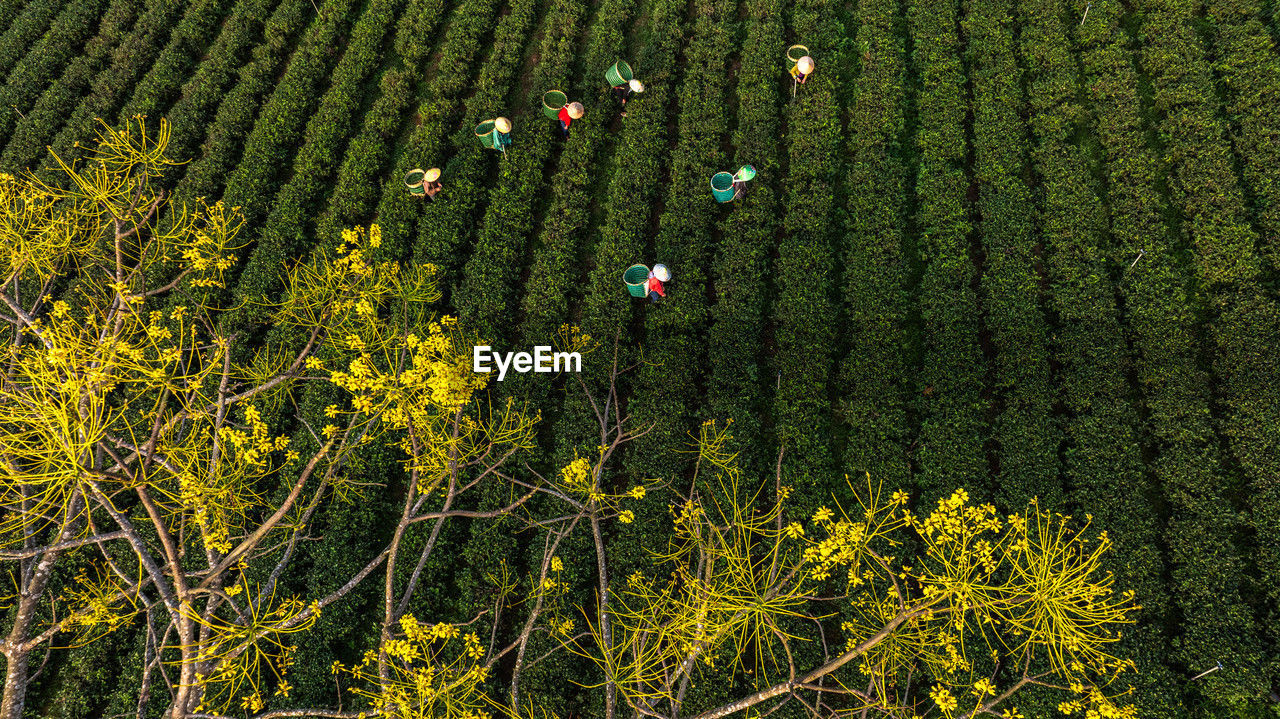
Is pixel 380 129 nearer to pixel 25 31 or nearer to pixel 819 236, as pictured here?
pixel 819 236

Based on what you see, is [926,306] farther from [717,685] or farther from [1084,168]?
[717,685]

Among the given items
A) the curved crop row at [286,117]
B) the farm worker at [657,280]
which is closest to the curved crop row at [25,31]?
the curved crop row at [286,117]

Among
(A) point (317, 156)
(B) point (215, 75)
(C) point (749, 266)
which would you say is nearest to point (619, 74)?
(C) point (749, 266)

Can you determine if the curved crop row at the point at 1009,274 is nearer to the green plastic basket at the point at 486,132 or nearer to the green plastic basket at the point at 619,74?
the green plastic basket at the point at 619,74

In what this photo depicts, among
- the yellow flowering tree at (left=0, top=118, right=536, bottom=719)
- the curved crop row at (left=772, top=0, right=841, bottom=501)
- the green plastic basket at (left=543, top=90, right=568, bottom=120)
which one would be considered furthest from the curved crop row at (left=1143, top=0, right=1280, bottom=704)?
the green plastic basket at (left=543, top=90, right=568, bottom=120)

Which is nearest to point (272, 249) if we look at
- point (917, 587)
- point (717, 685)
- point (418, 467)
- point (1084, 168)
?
point (418, 467)

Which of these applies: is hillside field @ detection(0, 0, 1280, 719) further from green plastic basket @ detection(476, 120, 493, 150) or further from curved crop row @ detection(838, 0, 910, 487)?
green plastic basket @ detection(476, 120, 493, 150)
